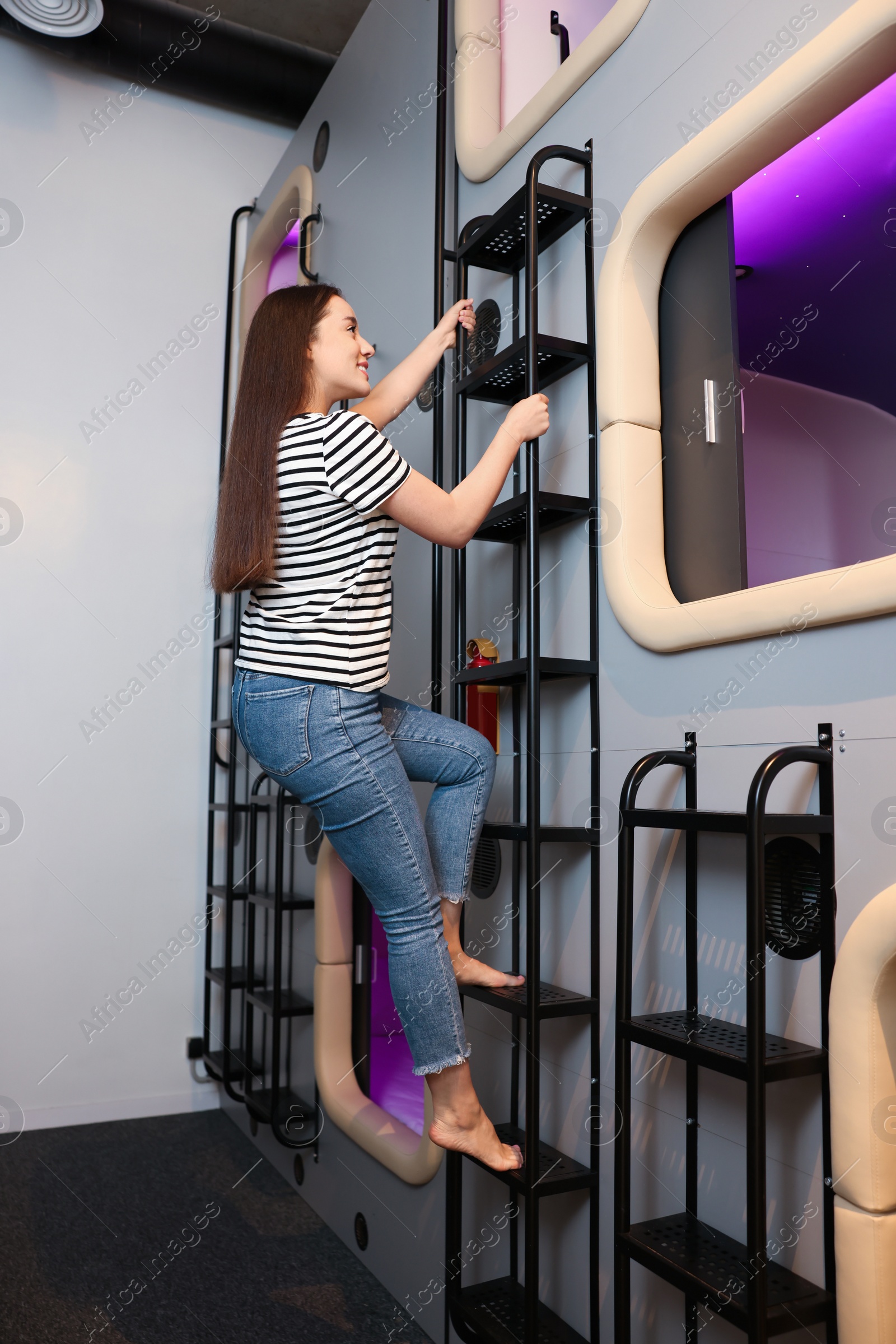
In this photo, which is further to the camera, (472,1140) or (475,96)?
(475,96)

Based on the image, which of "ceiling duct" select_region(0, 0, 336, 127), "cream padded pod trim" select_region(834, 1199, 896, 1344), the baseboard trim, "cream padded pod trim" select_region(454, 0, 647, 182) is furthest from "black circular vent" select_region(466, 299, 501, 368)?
the baseboard trim

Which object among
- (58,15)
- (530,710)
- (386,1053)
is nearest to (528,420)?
(530,710)

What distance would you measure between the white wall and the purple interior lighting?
76.9 inches

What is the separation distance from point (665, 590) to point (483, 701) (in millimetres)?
470

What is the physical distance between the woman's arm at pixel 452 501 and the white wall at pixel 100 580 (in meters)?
2.13

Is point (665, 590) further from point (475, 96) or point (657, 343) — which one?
point (475, 96)

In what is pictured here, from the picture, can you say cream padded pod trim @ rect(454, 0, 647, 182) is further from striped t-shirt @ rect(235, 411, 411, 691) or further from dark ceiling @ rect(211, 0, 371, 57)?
dark ceiling @ rect(211, 0, 371, 57)

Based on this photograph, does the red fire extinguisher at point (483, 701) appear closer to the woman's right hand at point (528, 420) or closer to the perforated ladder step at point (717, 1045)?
the woman's right hand at point (528, 420)

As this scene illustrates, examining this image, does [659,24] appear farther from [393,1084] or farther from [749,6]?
[393,1084]

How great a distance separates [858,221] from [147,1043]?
344 centimetres

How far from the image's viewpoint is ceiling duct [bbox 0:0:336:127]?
3.26 meters

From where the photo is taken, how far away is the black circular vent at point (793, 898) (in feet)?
3.85

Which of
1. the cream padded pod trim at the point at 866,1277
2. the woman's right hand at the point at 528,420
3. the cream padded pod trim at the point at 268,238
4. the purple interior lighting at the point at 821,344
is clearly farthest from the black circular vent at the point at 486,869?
the cream padded pod trim at the point at 268,238

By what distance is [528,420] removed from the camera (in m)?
1.51
